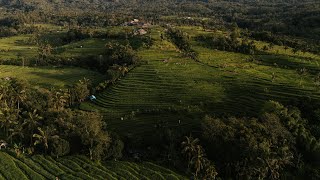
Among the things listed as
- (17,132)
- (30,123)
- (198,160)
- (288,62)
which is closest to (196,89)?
(198,160)

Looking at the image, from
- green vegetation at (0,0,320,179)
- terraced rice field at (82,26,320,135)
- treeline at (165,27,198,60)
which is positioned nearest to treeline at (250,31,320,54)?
green vegetation at (0,0,320,179)

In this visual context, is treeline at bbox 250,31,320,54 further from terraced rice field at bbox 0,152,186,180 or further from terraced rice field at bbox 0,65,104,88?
terraced rice field at bbox 0,152,186,180

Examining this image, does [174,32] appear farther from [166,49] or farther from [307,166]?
[307,166]

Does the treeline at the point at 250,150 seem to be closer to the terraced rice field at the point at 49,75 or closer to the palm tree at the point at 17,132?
the palm tree at the point at 17,132

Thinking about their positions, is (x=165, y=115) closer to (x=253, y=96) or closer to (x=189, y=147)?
(x=189, y=147)

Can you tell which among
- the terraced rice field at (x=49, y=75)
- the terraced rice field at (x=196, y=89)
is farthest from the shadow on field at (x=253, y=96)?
the terraced rice field at (x=49, y=75)
